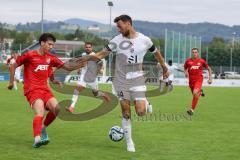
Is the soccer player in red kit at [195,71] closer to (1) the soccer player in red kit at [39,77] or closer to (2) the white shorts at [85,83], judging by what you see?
(2) the white shorts at [85,83]

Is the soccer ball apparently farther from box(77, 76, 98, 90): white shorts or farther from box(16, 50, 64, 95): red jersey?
box(77, 76, 98, 90): white shorts

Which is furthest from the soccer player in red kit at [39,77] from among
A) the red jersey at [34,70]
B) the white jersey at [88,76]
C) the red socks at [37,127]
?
the white jersey at [88,76]

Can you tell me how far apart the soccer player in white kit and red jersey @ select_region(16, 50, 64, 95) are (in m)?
0.86

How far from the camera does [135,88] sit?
10.1 metres

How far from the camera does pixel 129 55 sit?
32.8 ft

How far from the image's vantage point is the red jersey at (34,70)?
1025 centimetres

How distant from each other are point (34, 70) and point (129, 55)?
1.85m

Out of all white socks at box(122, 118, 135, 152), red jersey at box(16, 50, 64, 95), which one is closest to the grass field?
white socks at box(122, 118, 135, 152)

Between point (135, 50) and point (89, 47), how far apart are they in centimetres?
663

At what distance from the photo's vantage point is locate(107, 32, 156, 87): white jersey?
9.91m

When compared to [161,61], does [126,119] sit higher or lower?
lower

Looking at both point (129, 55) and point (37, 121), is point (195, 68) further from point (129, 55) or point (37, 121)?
point (37, 121)

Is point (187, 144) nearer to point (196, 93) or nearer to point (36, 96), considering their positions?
point (36, 96)

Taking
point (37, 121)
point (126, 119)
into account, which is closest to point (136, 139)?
point (126, 119)
